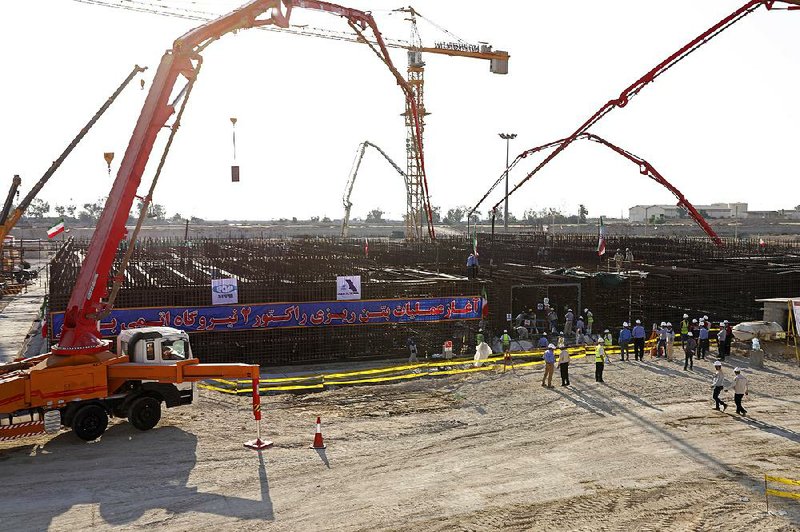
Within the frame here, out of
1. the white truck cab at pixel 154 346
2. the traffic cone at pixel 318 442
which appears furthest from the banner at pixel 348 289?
the traffic cone at pixel 318 442

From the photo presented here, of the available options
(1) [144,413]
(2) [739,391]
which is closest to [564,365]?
(2) [739,391]

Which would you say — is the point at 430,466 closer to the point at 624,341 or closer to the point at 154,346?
the point at 154,346

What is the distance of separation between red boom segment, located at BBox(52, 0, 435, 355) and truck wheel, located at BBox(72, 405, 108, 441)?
1.29 m

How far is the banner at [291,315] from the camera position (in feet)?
75.1

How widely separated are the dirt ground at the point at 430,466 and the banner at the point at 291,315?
191 inches

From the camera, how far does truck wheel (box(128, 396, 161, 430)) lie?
15961mm

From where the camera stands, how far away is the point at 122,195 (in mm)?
15711

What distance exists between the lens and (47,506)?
1202 cm

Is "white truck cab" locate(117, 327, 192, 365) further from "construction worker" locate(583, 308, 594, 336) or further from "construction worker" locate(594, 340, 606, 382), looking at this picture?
"construction worker" locate(583, 308, 594, 336)

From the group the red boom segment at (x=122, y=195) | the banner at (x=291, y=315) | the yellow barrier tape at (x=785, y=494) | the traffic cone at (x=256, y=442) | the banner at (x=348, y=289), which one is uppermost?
the red boom segment at (x=122, y=195)

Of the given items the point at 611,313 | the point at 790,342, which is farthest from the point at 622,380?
the point at 611,313

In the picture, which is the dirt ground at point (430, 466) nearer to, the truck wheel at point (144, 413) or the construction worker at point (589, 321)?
the truck wheel at point (144, 413)

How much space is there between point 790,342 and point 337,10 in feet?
68.4

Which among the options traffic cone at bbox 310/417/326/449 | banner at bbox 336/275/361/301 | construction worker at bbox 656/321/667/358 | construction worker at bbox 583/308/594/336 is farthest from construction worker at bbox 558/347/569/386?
construction worker at bbox 583/308/594/336
